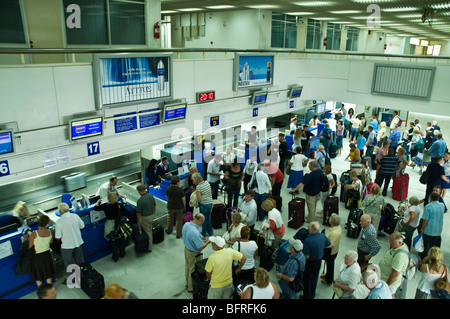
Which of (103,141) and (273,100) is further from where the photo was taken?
(273,100)

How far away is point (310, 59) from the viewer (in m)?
10.9

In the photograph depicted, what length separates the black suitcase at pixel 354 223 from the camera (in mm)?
6809

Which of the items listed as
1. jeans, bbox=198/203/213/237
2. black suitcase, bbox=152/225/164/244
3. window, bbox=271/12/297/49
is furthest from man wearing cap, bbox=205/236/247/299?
window, bbox=271/12/297/49

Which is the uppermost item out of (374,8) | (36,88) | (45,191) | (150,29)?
(374,8)

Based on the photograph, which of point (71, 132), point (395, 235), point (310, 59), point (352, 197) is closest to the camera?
point (395, 235)

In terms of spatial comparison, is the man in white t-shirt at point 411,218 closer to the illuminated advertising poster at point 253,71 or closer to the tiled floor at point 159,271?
the tiled floor at point 159,271

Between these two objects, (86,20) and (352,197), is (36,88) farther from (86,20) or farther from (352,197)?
(352,197)

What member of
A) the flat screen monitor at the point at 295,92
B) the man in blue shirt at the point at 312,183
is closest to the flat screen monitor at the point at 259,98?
the flat screen monitor at the point at 295,92

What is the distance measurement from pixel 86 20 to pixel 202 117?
354 centimetres

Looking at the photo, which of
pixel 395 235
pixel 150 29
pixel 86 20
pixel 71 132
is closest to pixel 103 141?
pixel 71 132

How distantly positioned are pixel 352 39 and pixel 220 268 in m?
20.6

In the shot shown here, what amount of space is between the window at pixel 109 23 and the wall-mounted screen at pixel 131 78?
250 cm

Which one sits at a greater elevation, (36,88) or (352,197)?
(36,88)

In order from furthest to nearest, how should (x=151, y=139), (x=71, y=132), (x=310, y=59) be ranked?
(x=310, y=59)
(x=151, y=139)
(x=71, y=132)
